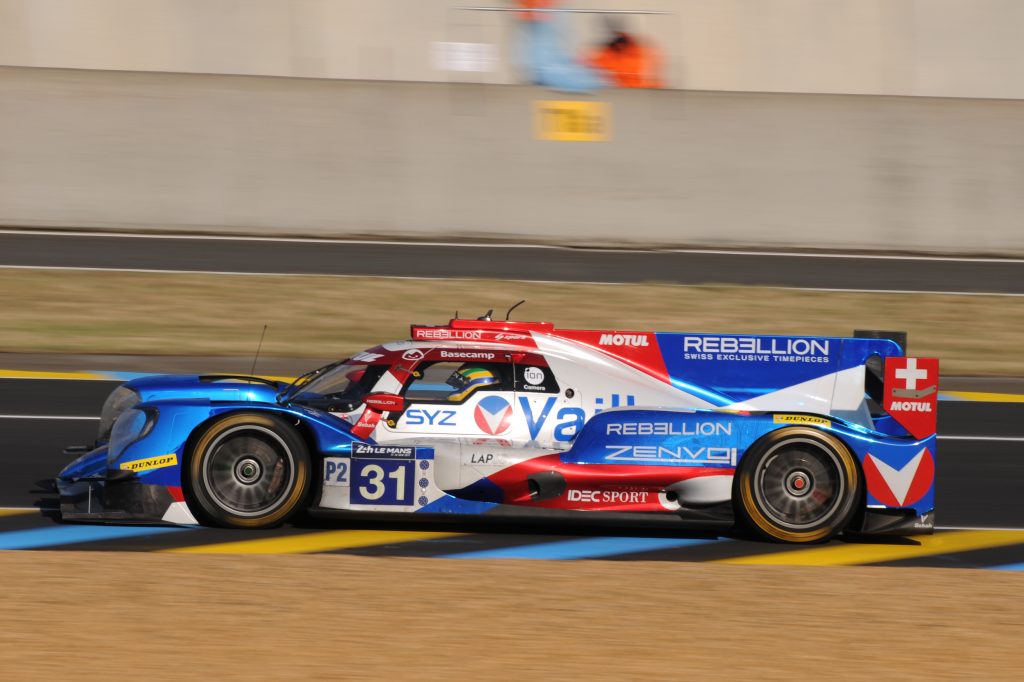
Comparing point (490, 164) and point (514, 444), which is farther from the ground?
point (490, 164)

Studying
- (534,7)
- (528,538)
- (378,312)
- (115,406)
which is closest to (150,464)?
(115,406)

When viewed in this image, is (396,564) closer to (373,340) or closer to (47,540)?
(47,540)

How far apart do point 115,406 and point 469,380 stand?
2.13 meters

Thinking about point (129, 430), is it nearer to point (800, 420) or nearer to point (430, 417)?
point (430, 417)

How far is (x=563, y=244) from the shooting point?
21031 mm

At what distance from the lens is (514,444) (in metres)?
8.03

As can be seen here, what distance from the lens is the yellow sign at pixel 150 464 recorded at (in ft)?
25.7

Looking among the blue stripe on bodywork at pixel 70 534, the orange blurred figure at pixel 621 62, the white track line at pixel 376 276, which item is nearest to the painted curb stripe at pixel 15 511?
the blue stripe on bodywork at pixel 70 534

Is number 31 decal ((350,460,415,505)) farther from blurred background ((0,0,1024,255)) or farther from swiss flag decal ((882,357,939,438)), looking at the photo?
blurred background ((0,0,1024,255))

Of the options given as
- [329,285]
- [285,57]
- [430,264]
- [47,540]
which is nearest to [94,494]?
[47,540]

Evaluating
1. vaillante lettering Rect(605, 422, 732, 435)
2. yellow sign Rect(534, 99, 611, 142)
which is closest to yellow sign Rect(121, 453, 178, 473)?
vaillante lettering Rect(605, 422, 732, 435)

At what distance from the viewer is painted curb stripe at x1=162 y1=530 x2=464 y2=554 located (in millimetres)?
7596

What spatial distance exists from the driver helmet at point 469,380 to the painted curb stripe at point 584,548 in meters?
0.92

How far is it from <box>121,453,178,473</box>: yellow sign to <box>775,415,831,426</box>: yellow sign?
340cm
